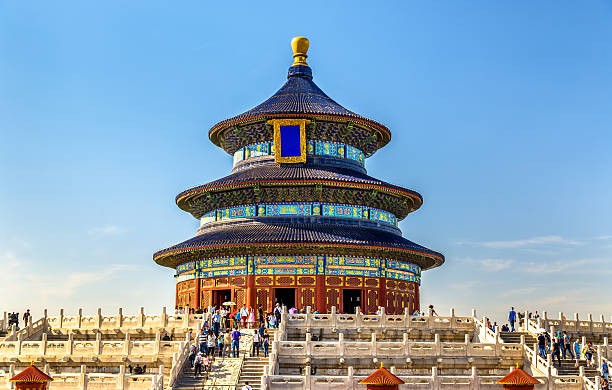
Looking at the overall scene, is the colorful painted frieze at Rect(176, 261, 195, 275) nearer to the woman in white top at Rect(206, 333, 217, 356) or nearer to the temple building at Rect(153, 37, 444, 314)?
the temple building at Rect(153, 37, 444, 314)

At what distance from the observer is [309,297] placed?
4888cm

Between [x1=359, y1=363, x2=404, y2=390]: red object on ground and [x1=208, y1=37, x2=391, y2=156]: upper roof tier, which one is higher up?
[x1=208, y1=37, x2=391, y2=156]: upper roof tier

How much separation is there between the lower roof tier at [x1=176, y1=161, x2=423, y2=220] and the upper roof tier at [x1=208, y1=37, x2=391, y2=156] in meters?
2.50

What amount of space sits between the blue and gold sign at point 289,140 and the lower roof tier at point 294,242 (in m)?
4.95

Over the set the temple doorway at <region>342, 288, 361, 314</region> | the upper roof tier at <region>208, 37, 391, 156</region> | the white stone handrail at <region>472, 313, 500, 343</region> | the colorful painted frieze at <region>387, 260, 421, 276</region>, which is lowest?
the white stone handrail at <region>472, 313, 500, 343</region>

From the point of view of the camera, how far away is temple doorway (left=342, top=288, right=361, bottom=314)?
49.7 meters

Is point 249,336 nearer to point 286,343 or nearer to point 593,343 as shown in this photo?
point 286,343

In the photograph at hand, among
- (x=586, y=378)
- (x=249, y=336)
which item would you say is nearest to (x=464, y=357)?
(x=586, y=378)

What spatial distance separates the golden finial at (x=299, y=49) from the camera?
2405 inches

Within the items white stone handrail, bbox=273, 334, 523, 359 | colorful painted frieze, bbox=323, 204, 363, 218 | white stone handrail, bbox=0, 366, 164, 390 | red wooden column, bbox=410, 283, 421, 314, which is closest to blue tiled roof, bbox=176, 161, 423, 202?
colorful painted frieze, bbox=323, 204, 363, 218

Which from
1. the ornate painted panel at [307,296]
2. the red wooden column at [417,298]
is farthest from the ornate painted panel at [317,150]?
the ornate painted panel at [307,296]

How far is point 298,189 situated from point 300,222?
1969 millimetres

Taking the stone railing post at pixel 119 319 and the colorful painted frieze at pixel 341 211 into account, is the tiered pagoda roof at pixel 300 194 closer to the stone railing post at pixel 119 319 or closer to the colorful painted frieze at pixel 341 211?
the colorful painted frieze at pixel 341 211

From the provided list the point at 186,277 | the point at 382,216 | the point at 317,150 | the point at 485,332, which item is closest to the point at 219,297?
the point at 186,277
